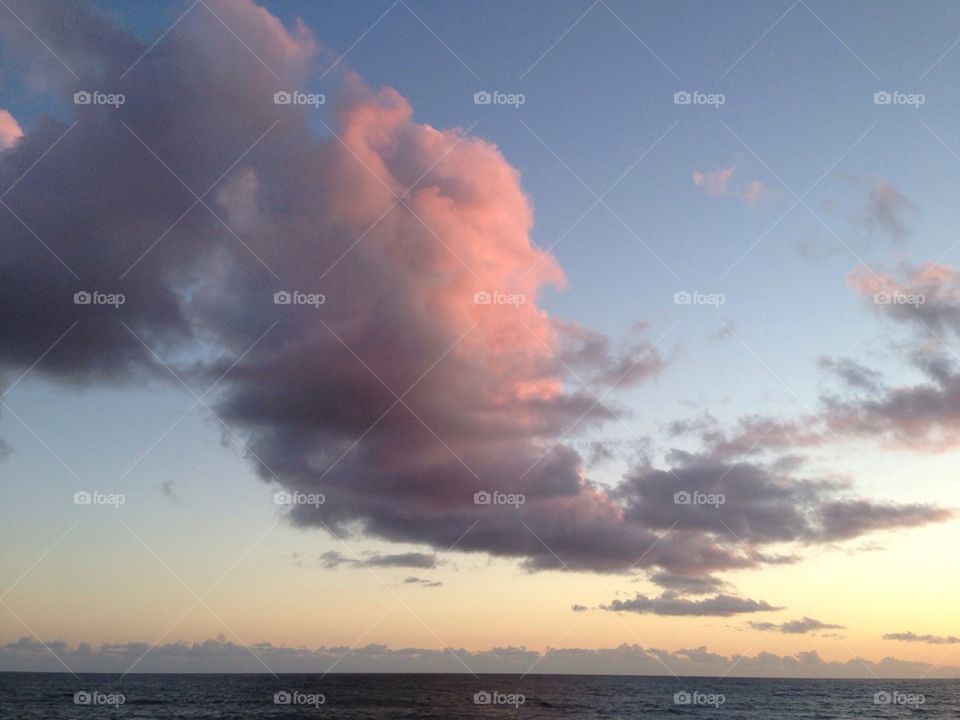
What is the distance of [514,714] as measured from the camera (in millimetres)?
89625

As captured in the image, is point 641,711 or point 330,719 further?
point 641,711

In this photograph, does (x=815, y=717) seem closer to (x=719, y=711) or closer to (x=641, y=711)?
(x=719, y=711)

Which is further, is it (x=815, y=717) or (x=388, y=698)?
(x=388, y=698)

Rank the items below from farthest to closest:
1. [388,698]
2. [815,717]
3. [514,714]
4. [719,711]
Result: [388,698] → [719,711] → [815,717] → [514,714]

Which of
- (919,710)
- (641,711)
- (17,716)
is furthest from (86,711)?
(919,710)

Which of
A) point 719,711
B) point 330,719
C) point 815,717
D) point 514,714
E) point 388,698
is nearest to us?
point 330,719

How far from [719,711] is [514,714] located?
29.8 metres

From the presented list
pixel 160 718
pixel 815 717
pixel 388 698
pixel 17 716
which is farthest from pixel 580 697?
pixel 17 716

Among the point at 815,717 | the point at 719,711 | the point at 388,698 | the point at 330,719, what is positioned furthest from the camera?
the point at 388,698

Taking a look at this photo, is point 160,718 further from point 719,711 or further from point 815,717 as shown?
point 815,717

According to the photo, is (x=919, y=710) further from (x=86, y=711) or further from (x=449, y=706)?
(x=86, y=711)

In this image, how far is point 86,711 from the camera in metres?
86.5

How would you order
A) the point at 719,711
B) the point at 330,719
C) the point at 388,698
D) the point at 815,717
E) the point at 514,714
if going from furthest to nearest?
the point at 388,698
the point at 719,711
the point at 815,717
the point at 514,714
the point at 330,719

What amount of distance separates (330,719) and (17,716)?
33389 mm
